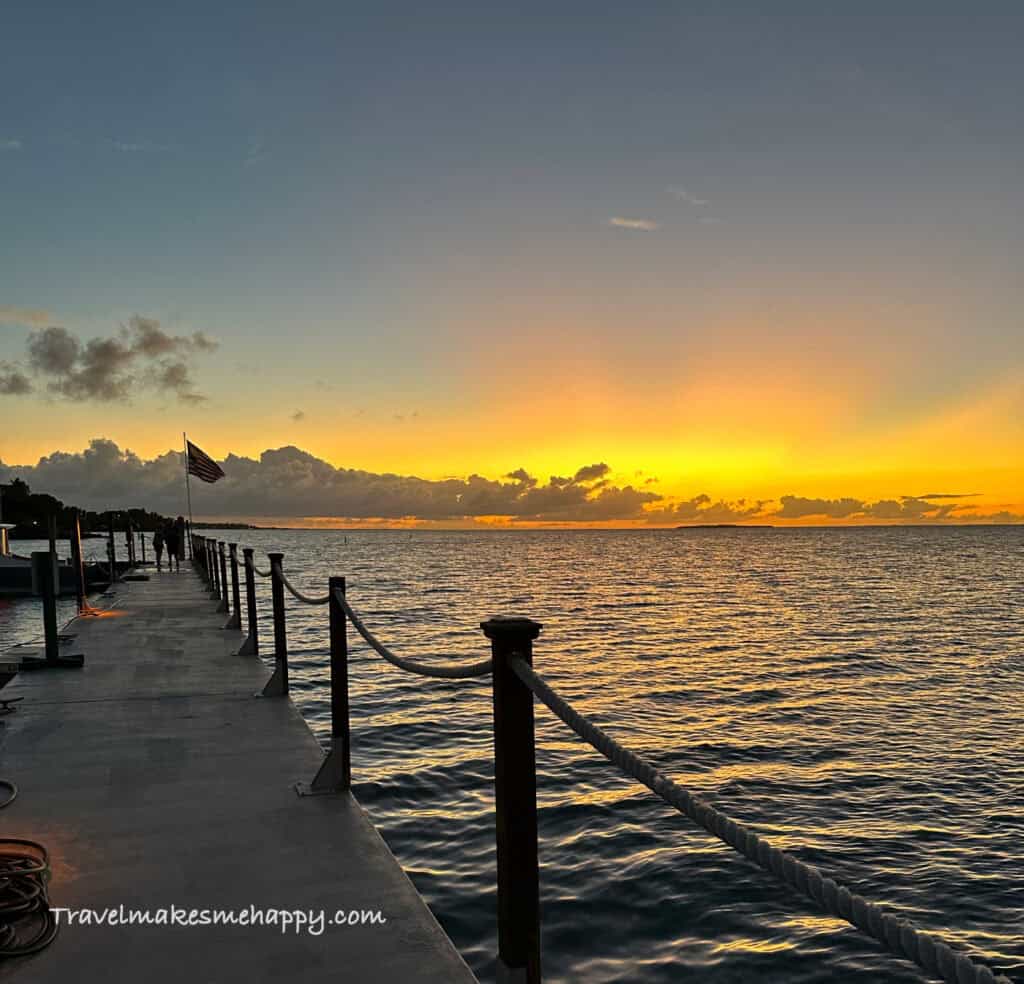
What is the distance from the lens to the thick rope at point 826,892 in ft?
4.88

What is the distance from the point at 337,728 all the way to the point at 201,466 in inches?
1013

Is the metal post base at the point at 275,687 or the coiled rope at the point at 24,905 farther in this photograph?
the metal post base at the point at 275,687

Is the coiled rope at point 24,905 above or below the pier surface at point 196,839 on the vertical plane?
above

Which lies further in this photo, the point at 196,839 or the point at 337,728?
the point at 337,728

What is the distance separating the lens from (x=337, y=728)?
5.86 meters

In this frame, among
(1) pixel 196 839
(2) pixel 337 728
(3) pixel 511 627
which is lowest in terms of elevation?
(1) pixel 196 839

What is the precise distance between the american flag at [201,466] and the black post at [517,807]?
28113mm

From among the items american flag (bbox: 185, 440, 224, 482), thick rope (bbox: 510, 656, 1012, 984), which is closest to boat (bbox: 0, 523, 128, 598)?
american flag (bbox: 185, 440, 224, 482)

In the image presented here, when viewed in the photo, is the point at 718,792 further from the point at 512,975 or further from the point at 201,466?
the point at 201,466

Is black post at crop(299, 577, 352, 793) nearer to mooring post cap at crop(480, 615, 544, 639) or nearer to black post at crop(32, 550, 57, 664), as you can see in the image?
mooring post cap at crop(480, 615, 544, 639)

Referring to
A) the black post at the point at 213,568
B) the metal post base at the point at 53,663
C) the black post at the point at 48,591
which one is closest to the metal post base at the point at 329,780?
the black post at the point at 48,591

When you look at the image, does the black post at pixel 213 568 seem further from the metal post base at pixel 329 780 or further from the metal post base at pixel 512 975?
the metal post base at pixel 512 975

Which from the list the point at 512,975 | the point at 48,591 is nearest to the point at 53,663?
the point at 48,591

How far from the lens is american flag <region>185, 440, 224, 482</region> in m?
29.5
